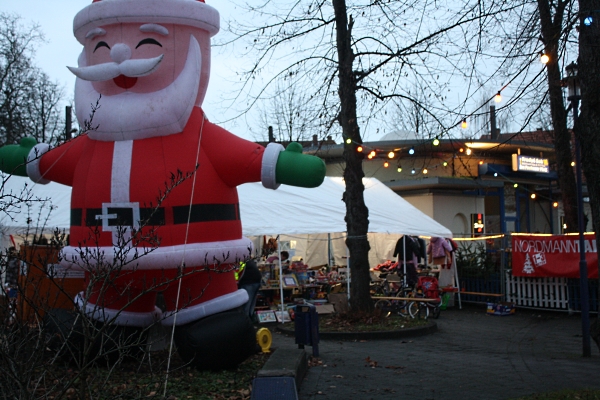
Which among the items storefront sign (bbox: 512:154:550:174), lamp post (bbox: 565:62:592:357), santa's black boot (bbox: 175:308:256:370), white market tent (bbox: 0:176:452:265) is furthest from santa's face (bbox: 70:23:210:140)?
storefront sign (bbox: 512:154:550:174)

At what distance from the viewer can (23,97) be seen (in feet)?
81.1

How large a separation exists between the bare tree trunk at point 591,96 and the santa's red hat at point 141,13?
13.0 ft

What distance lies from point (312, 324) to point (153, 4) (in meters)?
4.57

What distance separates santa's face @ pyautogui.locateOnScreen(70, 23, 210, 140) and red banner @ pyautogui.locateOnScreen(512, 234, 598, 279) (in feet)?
34.5

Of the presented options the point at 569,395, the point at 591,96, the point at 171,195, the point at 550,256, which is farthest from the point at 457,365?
the point at 550,256

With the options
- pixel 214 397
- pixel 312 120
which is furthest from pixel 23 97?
pixel 214 397

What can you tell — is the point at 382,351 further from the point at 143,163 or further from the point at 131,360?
Result: the point at 143,163

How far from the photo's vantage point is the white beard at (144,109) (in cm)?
702

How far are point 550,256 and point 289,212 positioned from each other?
6.20 meters

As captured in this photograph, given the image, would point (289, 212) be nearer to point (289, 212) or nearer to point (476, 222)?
point (289, 212)

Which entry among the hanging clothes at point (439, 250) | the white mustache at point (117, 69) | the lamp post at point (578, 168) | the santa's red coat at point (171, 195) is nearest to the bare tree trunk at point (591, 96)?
the lamp post at point (578, 168)

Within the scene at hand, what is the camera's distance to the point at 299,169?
278 inches

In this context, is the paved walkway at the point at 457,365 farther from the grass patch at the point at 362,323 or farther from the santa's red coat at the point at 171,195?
the santa's red coat at the point at 171,195

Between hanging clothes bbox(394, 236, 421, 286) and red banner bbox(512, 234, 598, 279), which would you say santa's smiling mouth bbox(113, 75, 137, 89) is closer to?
hanging clothes bbox(394, 236, 421, 286)
